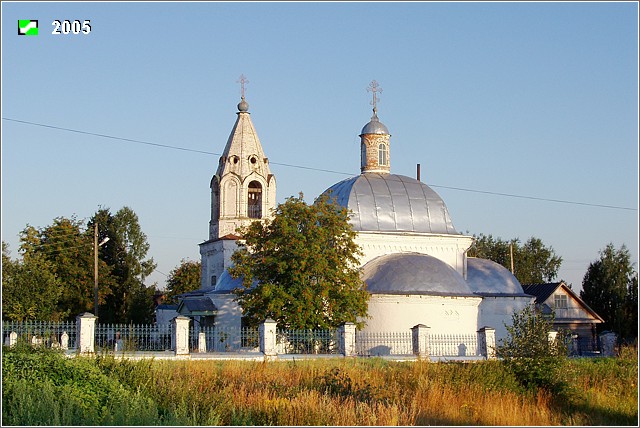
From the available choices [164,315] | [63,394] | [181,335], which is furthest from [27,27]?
[164,315]

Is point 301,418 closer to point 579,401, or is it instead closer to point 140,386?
point 140,386

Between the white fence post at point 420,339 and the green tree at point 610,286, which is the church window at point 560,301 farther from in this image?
the white fence post at point 420,339

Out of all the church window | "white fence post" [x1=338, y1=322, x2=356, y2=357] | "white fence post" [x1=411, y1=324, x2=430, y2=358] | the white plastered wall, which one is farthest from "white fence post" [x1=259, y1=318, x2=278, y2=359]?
the church window

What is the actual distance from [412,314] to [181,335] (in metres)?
8.82

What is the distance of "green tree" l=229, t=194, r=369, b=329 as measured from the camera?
1063 inches

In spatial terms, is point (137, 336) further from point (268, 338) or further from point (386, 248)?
point (386, 248)

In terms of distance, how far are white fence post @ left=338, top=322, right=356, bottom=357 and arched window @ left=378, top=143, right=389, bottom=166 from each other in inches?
492

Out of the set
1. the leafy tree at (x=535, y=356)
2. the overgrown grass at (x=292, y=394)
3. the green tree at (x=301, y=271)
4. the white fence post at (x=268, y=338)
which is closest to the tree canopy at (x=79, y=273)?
the green tree at (x=301, y=271)

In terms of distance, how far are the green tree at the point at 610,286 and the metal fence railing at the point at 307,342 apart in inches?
919

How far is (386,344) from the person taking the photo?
27.2m

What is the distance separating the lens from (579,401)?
17609mm

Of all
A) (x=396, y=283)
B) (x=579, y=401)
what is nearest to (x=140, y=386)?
(x=579, y=401)

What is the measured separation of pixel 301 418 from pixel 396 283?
16.6 m

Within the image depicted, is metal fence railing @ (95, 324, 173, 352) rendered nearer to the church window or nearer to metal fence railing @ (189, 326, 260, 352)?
metal fence railing @ (189, 326, 260, 352)
